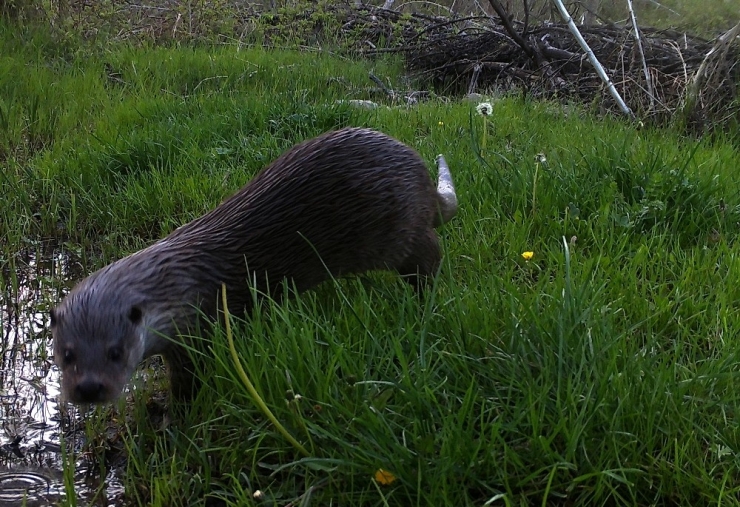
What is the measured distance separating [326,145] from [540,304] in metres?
1.02

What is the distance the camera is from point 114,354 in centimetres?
190

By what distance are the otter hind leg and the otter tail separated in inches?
5.7

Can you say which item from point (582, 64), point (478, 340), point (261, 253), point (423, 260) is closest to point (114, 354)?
point (261, 253)

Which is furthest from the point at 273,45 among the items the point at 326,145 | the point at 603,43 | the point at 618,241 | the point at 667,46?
the point at 618,241

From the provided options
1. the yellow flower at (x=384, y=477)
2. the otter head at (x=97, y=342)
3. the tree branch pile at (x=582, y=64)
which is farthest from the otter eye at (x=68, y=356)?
the tree branch pile at (x=582, y=64)

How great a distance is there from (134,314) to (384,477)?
0.86 m

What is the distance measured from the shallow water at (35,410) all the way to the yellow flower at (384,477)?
2.29 feet

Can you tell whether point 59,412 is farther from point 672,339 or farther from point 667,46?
point 667,46

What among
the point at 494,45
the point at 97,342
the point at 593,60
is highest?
the point at 593,60

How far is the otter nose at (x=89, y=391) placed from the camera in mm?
1823

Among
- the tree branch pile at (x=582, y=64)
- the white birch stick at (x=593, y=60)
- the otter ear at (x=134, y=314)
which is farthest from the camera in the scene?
the tree branch pile at (x=582, y=64)

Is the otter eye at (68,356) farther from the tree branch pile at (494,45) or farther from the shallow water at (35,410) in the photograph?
the tree branch pile at (494,45)

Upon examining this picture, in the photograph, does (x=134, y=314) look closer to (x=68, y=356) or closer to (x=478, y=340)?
(x=68, y=356)

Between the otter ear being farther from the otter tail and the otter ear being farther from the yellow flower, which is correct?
the otter tail
